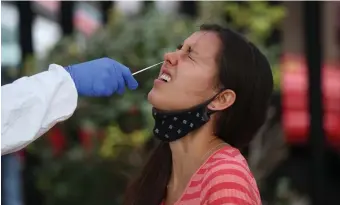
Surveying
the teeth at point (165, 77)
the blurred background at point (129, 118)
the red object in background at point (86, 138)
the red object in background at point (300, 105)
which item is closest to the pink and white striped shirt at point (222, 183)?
the teeth at point (165, 77)

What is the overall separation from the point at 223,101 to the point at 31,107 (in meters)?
0.60

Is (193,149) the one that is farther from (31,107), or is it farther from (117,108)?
(117,108)

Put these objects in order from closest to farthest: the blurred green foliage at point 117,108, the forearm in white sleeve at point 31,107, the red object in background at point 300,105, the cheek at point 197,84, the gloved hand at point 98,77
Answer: the forearm in white sleeve at point 31,107 < the gloved hand at point 98,77 < the cheek at point 197,84 < the blurred green foliage at point 117,108 < the red object in background at point 300,105

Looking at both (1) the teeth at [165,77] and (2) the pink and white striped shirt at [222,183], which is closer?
(2) the pink and white striped shirt at [222,183]

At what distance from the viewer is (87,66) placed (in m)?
2.26

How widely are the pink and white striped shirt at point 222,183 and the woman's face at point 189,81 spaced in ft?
0.57

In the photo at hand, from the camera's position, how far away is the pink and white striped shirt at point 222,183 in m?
2.13

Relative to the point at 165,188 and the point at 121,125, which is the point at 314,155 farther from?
the point at 165,188

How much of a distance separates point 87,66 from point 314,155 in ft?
8.86

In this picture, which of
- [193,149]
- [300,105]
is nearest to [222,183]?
[193,149]

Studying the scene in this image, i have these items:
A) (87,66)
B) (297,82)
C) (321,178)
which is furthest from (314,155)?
(87,66)

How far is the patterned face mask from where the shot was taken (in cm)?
233

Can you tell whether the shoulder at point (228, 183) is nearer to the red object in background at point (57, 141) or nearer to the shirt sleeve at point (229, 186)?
the shirt sleeve at point (229, 186)

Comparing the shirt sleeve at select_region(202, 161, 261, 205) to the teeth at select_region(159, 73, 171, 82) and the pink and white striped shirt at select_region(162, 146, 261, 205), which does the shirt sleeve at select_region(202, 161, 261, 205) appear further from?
the teeth at select_region(159, 73, 171, 82)
